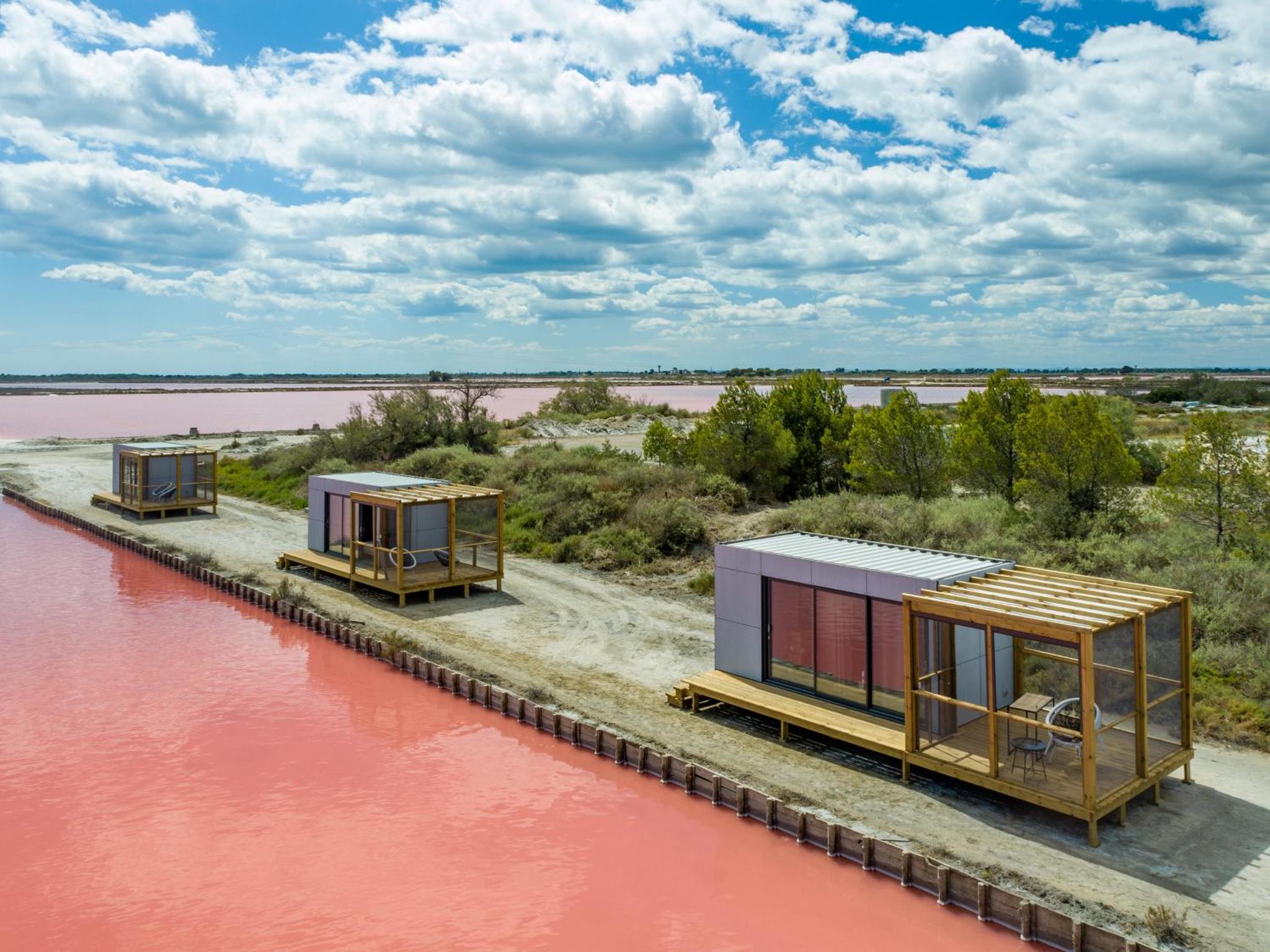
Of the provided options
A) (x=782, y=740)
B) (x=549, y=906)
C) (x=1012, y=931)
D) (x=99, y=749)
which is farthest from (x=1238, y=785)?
(x=99, y=749)

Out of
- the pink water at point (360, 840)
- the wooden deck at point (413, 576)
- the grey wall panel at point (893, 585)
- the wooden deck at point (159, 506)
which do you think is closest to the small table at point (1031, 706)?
the grey wall panel at point (893, 585)

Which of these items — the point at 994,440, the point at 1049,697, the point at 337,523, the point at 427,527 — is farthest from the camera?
the point at 994,440

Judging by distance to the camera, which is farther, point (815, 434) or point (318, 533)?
point (815, 434)

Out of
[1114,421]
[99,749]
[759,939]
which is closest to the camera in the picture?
[759,939]

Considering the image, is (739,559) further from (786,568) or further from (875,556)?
(875,556)

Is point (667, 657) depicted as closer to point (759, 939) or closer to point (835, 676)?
point (835, 676)

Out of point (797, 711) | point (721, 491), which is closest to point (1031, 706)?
point (797, 711)
